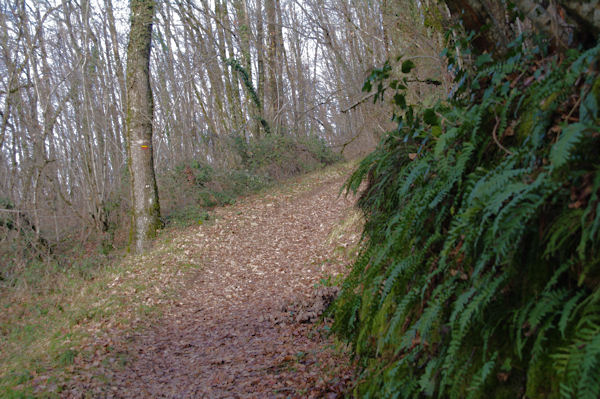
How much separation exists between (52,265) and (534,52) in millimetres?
11602

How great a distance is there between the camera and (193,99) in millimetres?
18266

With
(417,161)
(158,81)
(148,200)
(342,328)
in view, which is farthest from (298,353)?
(158,81)

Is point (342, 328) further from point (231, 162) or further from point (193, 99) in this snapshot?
point (193, 99)

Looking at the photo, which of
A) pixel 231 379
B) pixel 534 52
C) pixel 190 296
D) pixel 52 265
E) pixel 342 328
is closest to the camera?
pixel 534 52

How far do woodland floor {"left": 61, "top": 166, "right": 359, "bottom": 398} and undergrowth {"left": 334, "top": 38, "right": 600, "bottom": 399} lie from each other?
59.2 inches

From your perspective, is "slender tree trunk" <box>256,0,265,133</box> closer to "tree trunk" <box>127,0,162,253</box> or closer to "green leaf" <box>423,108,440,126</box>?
"tree trunk" <box>127,0,162,253</box>

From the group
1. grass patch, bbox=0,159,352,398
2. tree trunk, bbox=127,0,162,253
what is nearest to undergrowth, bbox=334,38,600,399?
grass patch, bbox=0,159,352,398

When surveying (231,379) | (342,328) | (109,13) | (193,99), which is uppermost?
(109,13)

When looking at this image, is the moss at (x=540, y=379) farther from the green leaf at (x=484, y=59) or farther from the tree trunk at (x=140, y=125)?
the tree trunk at (x=140, y=125)

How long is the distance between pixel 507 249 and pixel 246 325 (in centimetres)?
516

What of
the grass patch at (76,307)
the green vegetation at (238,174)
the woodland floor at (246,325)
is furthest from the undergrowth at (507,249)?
the green vegetation at (238,174)

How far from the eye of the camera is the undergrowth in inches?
60.4

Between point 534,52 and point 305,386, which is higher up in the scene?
point 534,52

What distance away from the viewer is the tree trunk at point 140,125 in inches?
454
